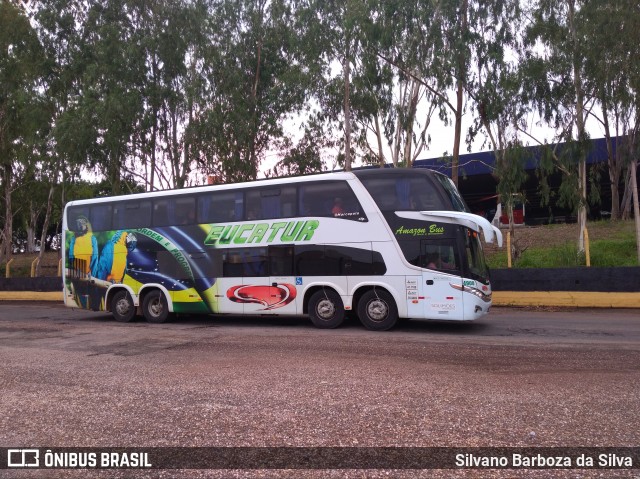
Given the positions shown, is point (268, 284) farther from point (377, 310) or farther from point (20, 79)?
point (20, 79)

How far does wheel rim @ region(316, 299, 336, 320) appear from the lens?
12.4 meters

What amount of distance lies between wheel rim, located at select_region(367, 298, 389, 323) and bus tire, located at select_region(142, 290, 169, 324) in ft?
18.9

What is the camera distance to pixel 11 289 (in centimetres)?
2506

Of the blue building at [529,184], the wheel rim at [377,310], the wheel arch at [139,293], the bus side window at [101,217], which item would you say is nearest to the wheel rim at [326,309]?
the wheel rim at [377,310]

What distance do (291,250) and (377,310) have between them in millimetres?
A: 2559

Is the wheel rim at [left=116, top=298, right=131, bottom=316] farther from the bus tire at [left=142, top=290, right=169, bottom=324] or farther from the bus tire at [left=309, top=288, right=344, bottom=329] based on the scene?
the bus tire at [left=309, top=288, right=344, bottom=329]

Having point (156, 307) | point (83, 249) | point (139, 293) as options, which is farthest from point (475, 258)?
point (83, 249)

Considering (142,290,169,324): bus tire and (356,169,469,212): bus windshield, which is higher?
(356,169,469,212): bus windshield

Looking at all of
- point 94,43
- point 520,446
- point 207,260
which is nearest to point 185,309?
point 207,260

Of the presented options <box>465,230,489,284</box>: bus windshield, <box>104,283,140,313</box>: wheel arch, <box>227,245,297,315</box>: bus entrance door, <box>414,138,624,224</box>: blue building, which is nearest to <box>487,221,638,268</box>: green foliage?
<box>414,138,624,224</box>: blue building

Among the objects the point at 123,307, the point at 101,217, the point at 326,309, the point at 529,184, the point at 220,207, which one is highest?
the point at 529,184

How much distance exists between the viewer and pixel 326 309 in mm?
12461

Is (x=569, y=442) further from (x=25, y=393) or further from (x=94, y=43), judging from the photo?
(x=94, y=43)

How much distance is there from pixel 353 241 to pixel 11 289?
20.2 metres
